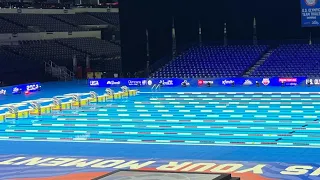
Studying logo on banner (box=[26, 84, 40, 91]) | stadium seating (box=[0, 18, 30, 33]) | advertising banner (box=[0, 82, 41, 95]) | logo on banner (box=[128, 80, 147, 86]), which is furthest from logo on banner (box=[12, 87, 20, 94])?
stadium seating (box=[0, 18, 30, 33])

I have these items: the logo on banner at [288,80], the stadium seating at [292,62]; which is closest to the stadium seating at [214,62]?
the stadium seating at [292,62]

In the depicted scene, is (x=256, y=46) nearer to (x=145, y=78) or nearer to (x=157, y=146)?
(x=145, y=78)

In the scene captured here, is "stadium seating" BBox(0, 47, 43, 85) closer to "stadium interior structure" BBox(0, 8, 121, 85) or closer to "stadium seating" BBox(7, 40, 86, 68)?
"stadium interior structure" BBox(0, 8, 121, 85)

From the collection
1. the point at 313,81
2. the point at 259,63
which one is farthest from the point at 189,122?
the point at 259,63

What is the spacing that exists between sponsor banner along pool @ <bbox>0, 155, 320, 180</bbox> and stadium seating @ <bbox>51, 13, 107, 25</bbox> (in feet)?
116

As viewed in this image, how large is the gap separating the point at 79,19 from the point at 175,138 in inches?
1363

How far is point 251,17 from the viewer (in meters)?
34.0

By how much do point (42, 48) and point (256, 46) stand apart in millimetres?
13860

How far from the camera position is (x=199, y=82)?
1217 inches

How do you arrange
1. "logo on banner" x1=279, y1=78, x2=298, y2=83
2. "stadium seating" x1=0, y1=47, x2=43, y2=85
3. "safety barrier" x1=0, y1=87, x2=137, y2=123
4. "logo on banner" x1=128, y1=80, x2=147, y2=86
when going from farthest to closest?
"stadium seating" x1=0, y1=47, x2=43, y2=85, "logo on banner" x1=128, y1=80, x2=147, y2=86, "logo on banner" x1=279, y1=78, x2=298, y2=83, "safety barrier" x1=0, y1=87, x2=137, y2=123

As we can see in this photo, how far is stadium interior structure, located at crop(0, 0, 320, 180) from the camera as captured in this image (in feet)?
39.6

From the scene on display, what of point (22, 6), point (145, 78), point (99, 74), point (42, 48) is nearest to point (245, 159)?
point (145, 78)

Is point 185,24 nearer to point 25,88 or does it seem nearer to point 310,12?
point 310,12

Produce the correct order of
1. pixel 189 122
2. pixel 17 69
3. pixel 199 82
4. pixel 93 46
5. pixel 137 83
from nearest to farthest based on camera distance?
1. pixel 189 122
2. pixel 199 82
3. pixel 137 83
4. pixel 17 69
5. pixel 93 46
